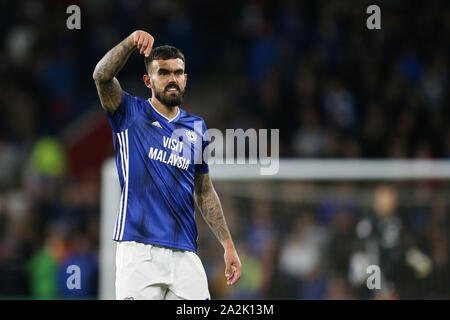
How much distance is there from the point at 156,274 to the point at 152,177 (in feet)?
1.91

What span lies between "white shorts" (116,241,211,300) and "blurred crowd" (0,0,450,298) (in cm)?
429

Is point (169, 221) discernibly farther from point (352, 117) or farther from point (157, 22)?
point (157, 22)

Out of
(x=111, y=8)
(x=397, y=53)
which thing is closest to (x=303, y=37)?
(x=397, y=53)

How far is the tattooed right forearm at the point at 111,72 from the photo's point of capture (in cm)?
445

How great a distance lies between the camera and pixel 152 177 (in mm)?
4680

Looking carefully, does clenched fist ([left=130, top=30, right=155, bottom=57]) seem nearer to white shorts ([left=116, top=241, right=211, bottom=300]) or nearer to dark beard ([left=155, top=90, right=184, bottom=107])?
dark beard ([left=155, top=90, right=184, bottom=107])

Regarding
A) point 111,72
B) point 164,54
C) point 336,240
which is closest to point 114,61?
point 111,72

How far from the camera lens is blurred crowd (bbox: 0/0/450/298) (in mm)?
9297

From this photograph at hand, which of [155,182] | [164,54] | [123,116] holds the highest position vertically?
[164,54]

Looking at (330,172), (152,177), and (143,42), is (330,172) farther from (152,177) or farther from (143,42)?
(143,42)

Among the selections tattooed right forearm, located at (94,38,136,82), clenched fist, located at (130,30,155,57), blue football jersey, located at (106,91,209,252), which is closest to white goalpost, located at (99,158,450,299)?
blue football jersey, located at (106,91,209,252)

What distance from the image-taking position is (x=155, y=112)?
484 centimetres

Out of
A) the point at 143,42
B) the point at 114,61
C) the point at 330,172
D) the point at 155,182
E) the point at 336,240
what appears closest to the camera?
the point at 143,42

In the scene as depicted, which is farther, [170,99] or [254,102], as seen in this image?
[254,102]
